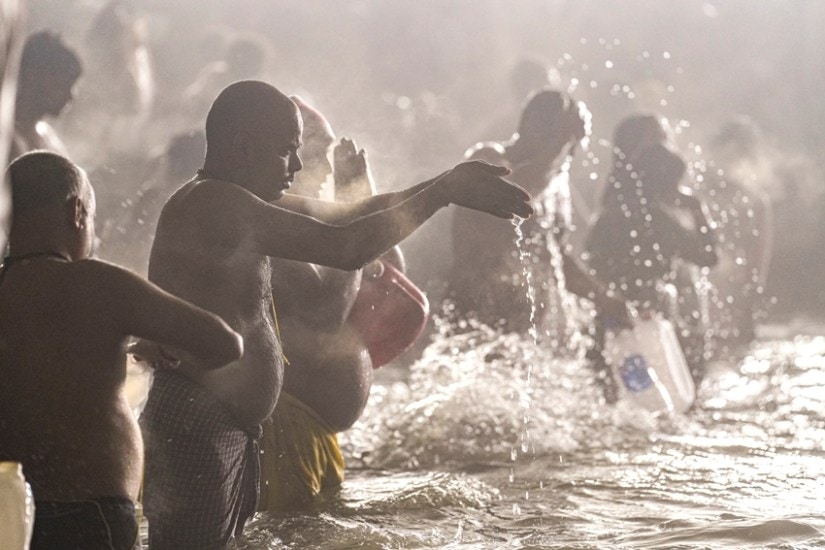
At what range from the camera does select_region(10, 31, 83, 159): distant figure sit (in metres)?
5.03

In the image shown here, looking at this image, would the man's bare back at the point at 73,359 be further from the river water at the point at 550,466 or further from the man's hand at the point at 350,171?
the man's hand at the point at 350,171

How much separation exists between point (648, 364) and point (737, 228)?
129 inches

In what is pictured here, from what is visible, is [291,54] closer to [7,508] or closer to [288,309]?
[288,309]

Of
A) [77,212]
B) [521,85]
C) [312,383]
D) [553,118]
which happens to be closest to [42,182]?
[77,212]

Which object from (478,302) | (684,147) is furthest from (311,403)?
(684,147)

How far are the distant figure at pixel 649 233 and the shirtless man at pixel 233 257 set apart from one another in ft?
11.8

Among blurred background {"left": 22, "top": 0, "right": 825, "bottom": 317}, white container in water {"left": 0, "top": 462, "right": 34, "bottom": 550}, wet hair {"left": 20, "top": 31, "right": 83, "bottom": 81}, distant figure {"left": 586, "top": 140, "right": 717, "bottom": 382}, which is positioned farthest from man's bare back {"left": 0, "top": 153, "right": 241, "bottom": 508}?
blurred background {"left": 22, "top": 0, "right": 825, "bottom": 317}

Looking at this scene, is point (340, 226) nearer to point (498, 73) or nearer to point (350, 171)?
point (350, 171)

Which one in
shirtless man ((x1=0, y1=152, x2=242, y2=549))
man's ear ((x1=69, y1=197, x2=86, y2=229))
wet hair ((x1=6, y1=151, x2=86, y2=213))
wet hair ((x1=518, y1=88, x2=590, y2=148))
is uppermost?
wet hair ((x1=518, y1=88, x2=590, y2=148))

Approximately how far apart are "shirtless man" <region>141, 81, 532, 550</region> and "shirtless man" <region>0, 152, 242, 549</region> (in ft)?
1.26

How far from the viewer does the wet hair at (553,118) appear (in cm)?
545

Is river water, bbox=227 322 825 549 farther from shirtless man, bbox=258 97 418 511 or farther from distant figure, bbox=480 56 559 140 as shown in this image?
distant figure, bbox=480 56 559 140

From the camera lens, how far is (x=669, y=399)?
18.6ft

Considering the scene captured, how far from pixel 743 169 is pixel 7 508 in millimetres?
7952
